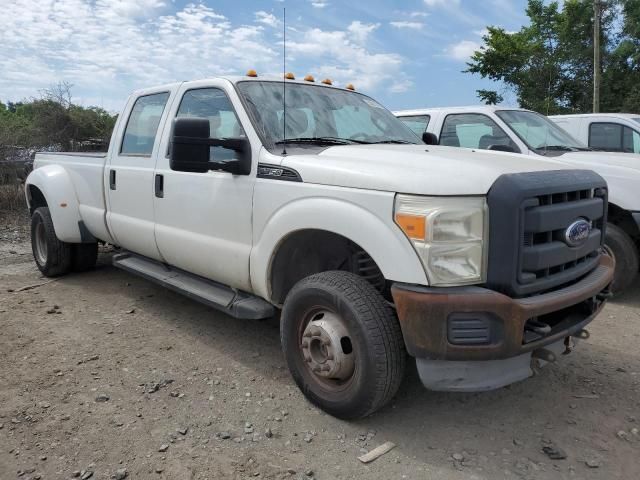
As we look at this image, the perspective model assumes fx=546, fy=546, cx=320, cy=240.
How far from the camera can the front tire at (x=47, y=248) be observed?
235 inches

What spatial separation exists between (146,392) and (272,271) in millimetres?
1104

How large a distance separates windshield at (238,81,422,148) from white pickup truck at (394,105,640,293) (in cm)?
78

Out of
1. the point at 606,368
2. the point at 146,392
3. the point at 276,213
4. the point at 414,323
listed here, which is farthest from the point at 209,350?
the point at 606,368

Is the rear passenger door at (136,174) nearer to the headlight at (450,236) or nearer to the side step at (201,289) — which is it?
the side step at (201,289)

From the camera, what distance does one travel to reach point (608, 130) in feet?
24.9

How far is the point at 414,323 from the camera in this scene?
259 cm

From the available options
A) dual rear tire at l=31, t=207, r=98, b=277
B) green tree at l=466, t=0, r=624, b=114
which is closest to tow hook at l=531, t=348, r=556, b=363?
dual rear tire at l=31, t=207, r=98, b=277

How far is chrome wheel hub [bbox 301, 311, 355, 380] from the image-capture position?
2.96 meters

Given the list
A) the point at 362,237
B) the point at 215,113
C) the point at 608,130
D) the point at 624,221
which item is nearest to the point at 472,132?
the point at 624,221

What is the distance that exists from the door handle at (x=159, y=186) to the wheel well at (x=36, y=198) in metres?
2.65

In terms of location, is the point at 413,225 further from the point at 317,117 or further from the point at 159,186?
the point at 159,186

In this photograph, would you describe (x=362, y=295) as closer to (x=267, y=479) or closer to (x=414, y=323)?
(x=414, y=323)

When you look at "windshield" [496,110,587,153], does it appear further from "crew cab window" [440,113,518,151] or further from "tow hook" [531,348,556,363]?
"tow hook" [531,348,556,363]

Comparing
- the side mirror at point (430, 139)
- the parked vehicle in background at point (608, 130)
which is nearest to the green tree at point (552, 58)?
the parked vehicle in background at point (608, 130)
